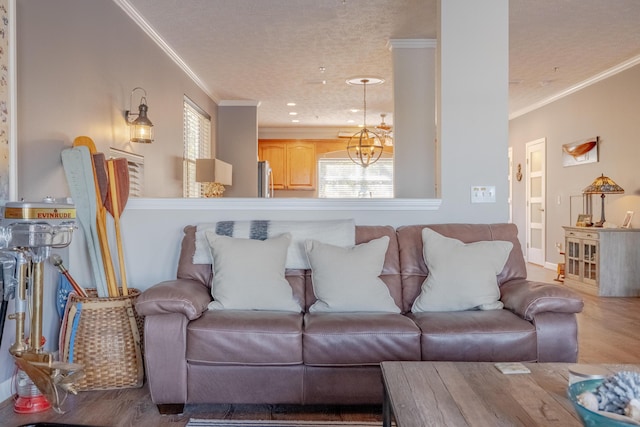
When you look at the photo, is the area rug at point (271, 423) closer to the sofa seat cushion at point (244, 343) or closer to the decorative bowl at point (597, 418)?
the sofa seat cushion at point (244, 343)

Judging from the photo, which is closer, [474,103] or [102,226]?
[102,226]

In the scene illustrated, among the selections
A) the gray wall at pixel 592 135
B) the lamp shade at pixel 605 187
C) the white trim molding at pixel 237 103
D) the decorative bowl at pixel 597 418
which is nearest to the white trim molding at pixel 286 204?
the decorative bowl at pixel 597 418

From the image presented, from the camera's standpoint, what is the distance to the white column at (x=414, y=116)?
4906 mm

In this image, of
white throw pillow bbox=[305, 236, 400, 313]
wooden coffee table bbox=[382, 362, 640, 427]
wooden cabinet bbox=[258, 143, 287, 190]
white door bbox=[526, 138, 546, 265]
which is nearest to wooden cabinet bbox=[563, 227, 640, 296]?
white door bbox=[526, 138, 546, 265]

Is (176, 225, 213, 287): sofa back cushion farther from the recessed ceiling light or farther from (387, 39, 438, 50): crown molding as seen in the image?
the recessed ceiling light

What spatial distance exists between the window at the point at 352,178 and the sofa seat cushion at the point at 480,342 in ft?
27.3

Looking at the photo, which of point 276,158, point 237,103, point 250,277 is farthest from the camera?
point 276,158

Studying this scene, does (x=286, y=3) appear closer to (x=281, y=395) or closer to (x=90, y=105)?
(x=90, y=105)

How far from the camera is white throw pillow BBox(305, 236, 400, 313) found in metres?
2.53

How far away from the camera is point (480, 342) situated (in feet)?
7.26

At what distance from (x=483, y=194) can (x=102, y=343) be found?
2.56 metres

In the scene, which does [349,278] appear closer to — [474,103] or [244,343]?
[244,343]

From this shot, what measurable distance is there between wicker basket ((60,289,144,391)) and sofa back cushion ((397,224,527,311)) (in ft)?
5.18

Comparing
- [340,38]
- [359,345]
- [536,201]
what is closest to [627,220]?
[536,201]
